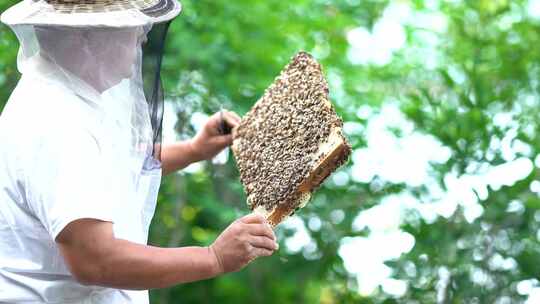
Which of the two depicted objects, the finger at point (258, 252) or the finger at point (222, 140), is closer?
the finger at point (258, 252)

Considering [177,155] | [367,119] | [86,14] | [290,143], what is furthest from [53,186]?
[367,119]

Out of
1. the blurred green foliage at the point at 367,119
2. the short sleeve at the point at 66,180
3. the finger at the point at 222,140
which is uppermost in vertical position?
the short sleeve at the point at 66,180

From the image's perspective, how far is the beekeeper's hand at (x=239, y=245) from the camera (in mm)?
2008

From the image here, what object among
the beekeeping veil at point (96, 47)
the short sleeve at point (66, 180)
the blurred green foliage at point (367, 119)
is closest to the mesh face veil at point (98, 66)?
the beekeeping veil at point (96, 47)

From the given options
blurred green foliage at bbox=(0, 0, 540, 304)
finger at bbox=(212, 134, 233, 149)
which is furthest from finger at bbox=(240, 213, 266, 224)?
blurred green foliage at bbox=(0, 0, 540, 304)

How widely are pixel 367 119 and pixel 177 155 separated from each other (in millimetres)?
1181

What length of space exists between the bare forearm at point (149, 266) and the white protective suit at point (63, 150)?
8 centimetres

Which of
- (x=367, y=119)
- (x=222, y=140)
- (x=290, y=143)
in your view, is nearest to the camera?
(x=290, y=143)

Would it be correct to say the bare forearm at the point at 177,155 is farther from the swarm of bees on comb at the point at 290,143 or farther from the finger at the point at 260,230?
the finger at the point at 260,230

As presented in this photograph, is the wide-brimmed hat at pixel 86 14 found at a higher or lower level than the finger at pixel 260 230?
higher

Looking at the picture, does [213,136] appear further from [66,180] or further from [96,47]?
[66,180]

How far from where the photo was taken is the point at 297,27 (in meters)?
4.02

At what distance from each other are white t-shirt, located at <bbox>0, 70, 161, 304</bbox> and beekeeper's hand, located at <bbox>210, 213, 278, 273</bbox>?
0.19m

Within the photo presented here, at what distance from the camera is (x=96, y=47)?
1999mm
